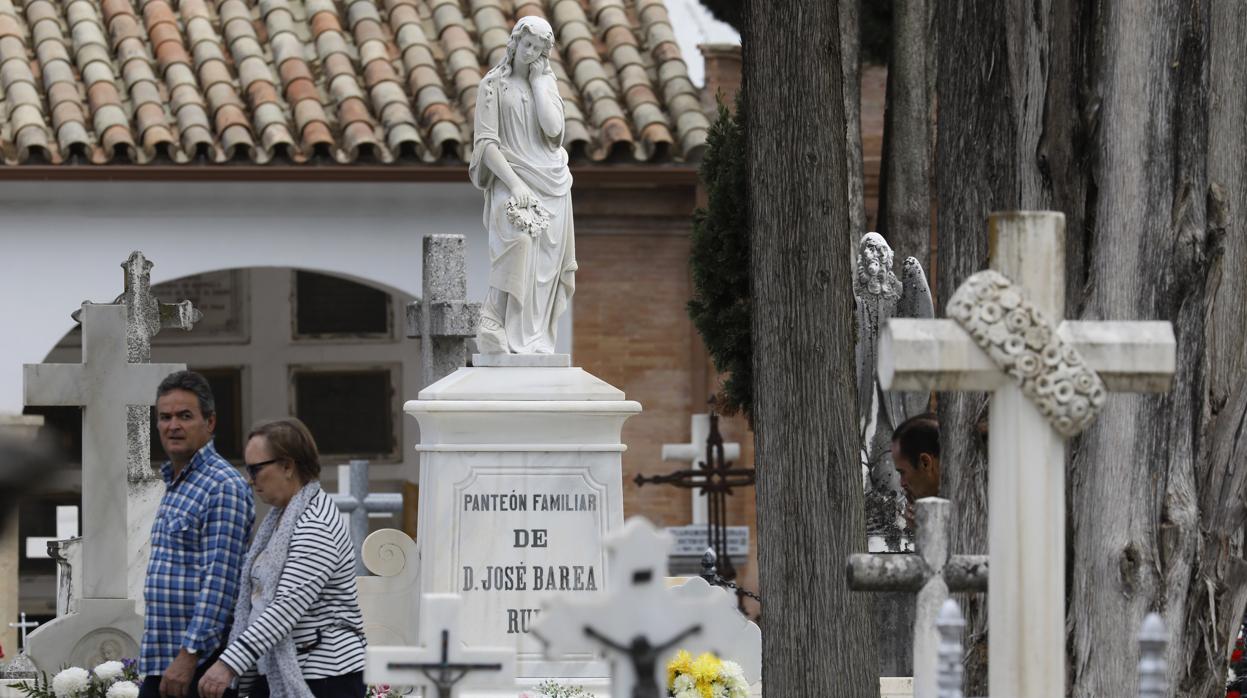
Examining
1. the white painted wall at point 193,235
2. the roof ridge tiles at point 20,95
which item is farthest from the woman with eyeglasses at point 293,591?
the white painted wall at point 193,235

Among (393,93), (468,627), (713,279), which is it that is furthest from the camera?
(393,93)

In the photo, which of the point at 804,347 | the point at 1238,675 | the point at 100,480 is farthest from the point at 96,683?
the point at 1238,675

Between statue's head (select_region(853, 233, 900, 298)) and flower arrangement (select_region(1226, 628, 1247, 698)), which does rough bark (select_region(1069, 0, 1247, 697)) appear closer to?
flower arrangement (select_region(1226, 628, 1247, 698))

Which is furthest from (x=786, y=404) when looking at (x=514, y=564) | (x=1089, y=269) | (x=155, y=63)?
(x=155, y=63)

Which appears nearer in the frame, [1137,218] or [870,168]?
[1137,218]

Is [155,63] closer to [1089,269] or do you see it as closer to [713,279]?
[713,279]

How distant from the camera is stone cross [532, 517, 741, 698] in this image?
424 cm

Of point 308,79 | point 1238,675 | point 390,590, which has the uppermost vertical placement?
point 308,79

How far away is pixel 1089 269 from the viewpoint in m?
6.81

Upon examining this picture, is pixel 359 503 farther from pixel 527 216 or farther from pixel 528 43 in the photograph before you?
pixel 528 43

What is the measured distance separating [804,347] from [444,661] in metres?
2.25

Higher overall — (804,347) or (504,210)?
(504,210)

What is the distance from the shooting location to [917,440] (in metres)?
7.87

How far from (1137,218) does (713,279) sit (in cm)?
817
